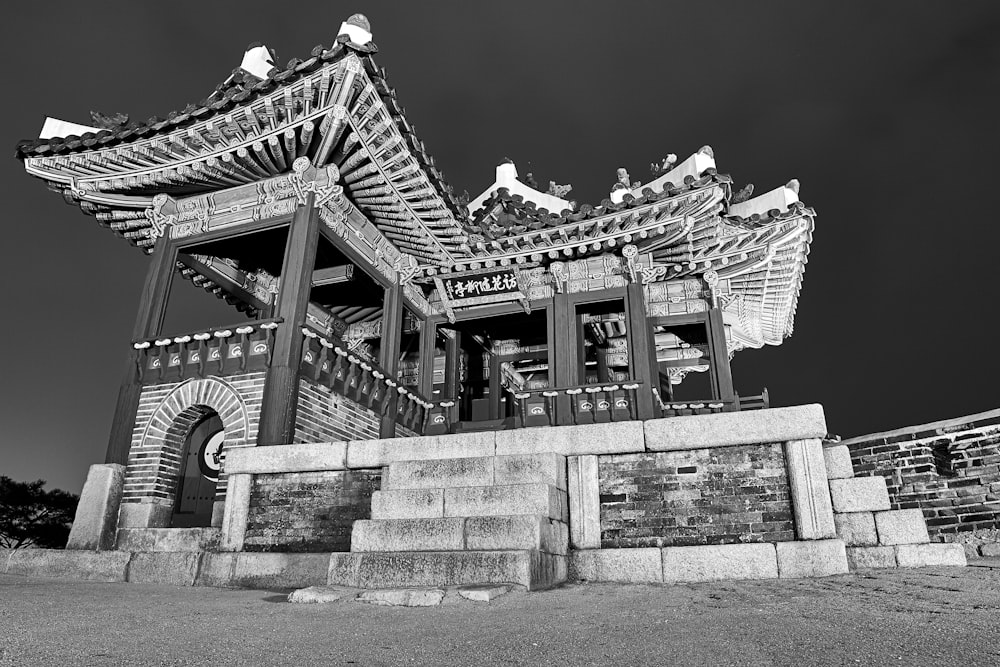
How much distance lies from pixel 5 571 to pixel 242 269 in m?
7.07

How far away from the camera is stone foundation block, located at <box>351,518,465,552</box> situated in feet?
17.8

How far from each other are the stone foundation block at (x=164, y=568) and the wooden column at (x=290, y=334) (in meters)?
1.83

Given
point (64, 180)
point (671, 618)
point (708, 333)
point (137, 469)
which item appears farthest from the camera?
point (708, 333)

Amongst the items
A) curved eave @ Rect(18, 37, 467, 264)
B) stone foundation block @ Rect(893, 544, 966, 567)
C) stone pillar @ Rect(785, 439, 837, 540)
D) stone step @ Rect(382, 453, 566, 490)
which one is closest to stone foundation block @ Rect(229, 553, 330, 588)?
stone step @ Rect(382, 453, 566, 490)

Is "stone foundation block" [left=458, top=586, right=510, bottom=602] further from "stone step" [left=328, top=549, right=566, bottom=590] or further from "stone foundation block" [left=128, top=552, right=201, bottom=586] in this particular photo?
"stone foundation block" [left=128, top=552, right=201, bottom=586]

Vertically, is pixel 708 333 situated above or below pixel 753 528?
above

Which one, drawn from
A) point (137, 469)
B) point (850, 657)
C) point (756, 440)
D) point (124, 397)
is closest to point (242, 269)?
point (124, 397)

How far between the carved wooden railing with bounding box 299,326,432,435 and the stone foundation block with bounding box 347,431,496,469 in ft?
9.10

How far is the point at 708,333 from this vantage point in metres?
13.3

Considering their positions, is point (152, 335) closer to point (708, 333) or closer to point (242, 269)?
point (242, 269)

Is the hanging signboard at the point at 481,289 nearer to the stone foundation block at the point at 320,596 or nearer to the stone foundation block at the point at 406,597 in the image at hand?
the stone foundation block at the point at 320,596

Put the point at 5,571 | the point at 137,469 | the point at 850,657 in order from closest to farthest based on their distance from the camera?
the point at 850,657 < the point at 5,571 < the point at 137,469

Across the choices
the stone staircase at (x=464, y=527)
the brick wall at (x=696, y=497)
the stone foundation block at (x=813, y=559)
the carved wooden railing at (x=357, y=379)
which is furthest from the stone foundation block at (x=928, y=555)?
the carved wooden railing at (x=357, y=379)

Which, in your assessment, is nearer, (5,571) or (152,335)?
(5,571)
